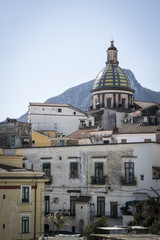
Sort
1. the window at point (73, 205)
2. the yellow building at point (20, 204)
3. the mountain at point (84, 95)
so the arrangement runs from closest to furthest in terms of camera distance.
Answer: the yellow building at point (20, 204)
the window at point (73, 205)
the mountain at point (84, 95)

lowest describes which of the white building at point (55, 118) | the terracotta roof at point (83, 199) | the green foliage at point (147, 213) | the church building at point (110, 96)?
the green foliage at point (147, 213)

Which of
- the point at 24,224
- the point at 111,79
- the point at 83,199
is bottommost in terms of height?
the point at 24,224

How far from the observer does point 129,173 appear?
45.7 m

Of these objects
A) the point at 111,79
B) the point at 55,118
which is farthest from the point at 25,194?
the point at 111,79

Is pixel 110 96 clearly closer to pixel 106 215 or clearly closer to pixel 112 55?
pixel 112 55

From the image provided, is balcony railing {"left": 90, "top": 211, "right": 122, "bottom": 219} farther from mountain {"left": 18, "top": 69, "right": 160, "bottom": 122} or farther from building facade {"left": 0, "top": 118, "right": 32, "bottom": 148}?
mountain {"left": 18, "top": 69, "right": 160, "bottom": 122}

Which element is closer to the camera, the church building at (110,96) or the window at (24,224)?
the window at (24,224)

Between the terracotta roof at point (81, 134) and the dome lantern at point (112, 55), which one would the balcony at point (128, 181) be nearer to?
the terracotta roof at point (81, 134)

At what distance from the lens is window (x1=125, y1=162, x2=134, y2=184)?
149 ft

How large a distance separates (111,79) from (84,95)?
9801 cm

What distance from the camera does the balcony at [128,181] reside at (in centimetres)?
4522

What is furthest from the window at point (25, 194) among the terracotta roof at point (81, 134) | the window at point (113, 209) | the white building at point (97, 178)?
the terracotta roof at point (81, 134)

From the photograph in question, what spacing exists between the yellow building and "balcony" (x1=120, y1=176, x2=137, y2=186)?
8.80 metres

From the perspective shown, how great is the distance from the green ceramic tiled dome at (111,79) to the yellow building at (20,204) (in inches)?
1476
